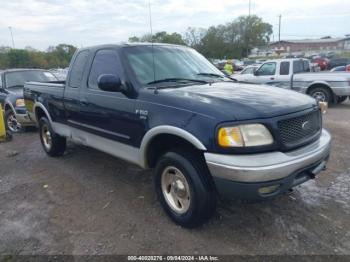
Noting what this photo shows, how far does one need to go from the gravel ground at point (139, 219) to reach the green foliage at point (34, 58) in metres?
51.8

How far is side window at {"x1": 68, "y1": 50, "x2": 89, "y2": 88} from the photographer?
4.88 meters

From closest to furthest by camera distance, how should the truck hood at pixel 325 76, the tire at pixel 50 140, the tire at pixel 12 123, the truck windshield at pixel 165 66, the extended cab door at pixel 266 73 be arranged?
the truck windshield at pixel 165 66
the tire at pixel 50 140
the tire at pixel 12 123
the truck hood at pixel 325 76
the extended cab door at pixel 266 73

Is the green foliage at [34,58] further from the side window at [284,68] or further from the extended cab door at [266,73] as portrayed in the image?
the side window at [284,68]

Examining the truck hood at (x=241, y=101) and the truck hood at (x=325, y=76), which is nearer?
the truck hood at (x=241, y=101)

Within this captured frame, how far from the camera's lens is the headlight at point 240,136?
2865mm

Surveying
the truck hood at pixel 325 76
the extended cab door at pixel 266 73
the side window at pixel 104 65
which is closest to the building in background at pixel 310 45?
the extended cab door at pixel 266 73

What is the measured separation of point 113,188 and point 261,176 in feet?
8.15

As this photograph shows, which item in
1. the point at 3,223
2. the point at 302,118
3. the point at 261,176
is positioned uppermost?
the point at 302,118

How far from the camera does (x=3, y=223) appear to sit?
3.81 meters

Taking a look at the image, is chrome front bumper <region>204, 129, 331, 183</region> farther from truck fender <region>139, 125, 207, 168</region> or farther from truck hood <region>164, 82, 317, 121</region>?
truck hood <region>164, 82, 317, 121</region>

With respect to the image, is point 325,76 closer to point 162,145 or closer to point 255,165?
point 162,145

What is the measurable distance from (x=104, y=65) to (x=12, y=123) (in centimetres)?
578

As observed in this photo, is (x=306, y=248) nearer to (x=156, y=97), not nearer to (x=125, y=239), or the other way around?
(x=125, y=239)

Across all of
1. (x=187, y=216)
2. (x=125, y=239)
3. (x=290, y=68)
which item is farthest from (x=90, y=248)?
(x=290, y=68)
